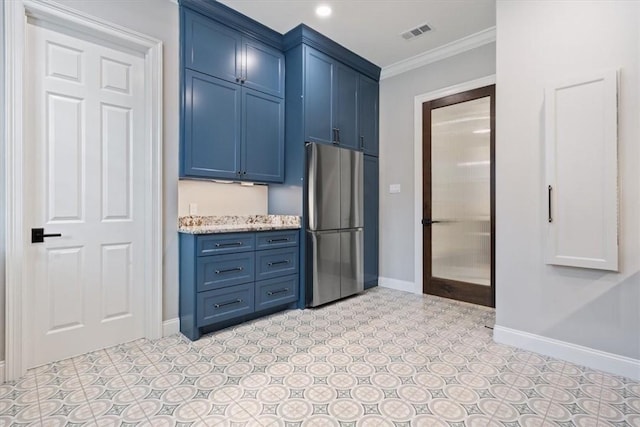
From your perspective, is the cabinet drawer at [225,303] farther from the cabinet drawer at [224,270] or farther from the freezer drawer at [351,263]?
the freezer drawer at [351,263]

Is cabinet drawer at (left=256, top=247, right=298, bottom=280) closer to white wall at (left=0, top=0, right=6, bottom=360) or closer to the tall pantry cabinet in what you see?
the tall pantry cabinet

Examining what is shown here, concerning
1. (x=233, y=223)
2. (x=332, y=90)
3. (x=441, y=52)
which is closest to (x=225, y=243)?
(x=233, y=223)

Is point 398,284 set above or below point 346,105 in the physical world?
below

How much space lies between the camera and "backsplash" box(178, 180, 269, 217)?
301 cm

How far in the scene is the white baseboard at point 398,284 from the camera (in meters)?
3.99

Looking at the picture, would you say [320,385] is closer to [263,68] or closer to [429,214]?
[429,214]

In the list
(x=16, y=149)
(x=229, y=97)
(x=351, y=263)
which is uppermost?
(x=229, y=97)

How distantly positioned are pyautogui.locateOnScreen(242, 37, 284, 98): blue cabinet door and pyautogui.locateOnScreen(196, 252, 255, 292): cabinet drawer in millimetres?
→ 1721

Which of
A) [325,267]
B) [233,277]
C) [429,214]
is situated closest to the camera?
[233,277]

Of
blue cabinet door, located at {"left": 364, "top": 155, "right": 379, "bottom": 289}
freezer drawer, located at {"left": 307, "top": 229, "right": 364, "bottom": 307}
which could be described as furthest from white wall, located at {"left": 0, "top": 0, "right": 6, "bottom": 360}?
blue cabinet door, located at {"left": 364, "top": 155, "right": 379, "bottom": 289}

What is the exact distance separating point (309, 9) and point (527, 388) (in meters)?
3.40

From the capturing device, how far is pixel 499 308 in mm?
2559

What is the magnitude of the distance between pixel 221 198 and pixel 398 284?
2.48 meters

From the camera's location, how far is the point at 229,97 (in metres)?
3.01
